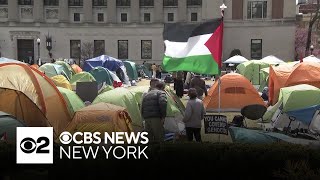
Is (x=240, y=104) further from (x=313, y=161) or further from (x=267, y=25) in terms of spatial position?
(x=267, y=25)

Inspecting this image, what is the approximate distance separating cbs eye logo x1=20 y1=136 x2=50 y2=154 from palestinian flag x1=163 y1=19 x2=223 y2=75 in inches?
217

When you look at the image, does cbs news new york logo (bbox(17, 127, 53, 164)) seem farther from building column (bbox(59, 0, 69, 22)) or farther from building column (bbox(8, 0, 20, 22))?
building column (bbox(8, 0, 20, 22))

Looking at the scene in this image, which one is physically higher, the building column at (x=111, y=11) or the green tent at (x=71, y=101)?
the building column at (x=111, y=11)

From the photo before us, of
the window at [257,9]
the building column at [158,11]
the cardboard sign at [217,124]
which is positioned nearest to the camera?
the cardboard sign at [217,124]

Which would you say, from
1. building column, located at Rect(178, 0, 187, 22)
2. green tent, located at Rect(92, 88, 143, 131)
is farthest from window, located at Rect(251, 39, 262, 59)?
green tent, located at Rect(92, 88, 143, 131)

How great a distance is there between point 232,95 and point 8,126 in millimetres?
10703

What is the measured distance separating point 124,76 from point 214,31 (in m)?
22.8

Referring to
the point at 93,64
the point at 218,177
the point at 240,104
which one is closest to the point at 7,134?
the point at 218,177

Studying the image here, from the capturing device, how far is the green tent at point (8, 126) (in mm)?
8914

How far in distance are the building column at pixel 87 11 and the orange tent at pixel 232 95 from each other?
52.2 meters

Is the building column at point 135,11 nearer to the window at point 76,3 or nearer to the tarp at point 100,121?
the window at point 76,3

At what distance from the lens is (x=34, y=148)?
7570 mm

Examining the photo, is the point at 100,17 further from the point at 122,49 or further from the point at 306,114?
the point at 306,114

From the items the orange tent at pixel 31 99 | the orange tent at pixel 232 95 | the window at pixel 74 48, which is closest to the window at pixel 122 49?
the window at pixel 74 48
